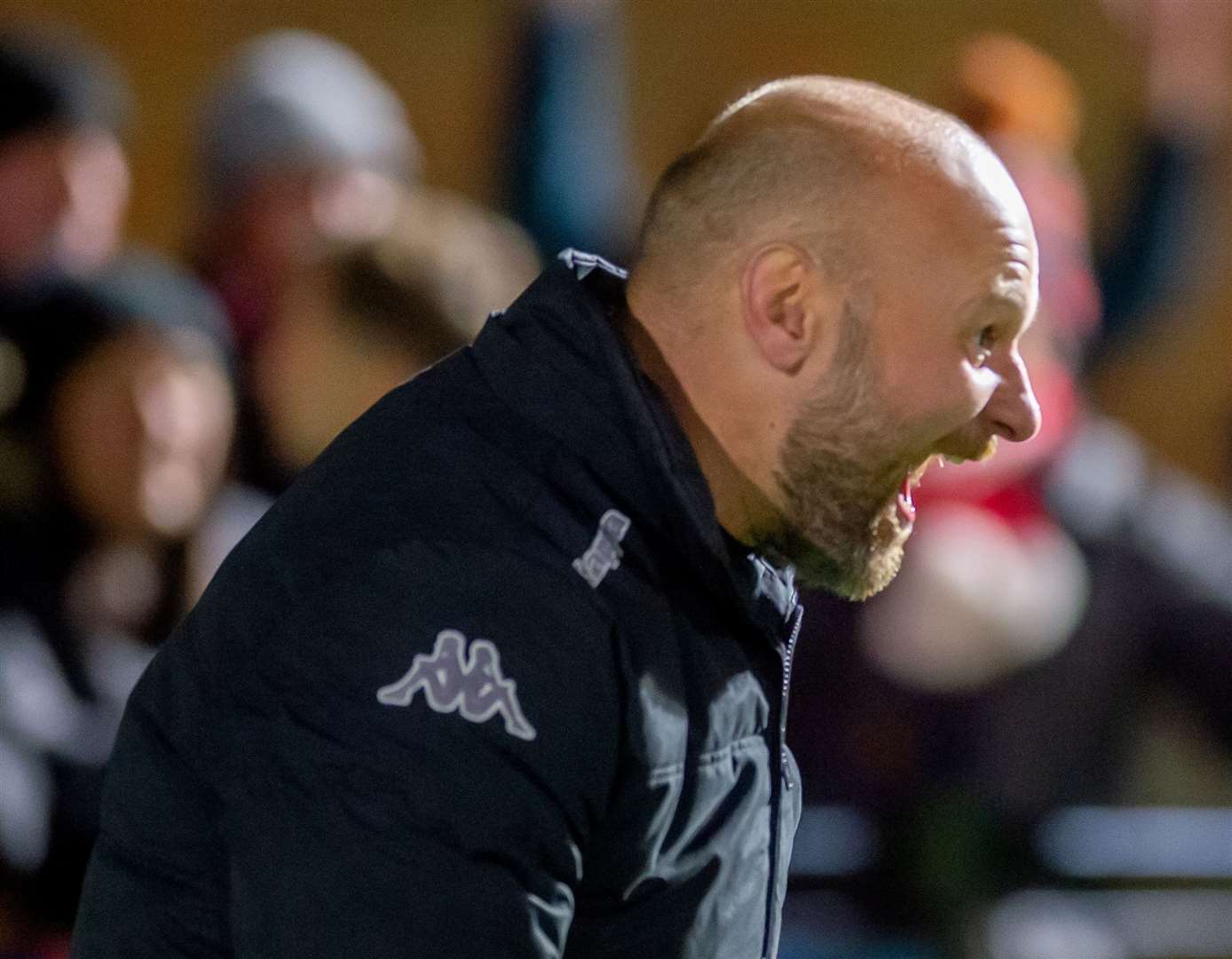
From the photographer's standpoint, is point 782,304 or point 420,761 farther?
point 782,304

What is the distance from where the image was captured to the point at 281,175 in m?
3.96

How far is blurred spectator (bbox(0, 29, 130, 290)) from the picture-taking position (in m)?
3.73

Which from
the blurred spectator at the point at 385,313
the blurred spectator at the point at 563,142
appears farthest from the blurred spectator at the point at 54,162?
the blurred spectator at the point at 563,142

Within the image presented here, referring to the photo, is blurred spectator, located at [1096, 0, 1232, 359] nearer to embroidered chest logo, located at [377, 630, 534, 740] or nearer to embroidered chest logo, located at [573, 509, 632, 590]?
embroidered chest logo, located at [573, 509, 632, 590]

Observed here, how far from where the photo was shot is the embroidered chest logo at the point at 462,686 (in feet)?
4.97

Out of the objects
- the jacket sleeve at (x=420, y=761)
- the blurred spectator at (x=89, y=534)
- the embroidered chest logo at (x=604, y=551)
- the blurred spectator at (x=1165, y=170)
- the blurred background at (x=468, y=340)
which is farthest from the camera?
the blurred spectator at (x=1165, y=170)

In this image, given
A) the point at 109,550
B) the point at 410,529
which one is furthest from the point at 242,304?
the point at 410,529

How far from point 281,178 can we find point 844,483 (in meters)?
2.44

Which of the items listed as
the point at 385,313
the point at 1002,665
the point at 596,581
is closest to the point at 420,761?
the point at 596,581

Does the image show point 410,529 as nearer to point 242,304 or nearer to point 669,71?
point 242,304

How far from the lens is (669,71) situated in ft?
18.2

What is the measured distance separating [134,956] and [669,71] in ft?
13.6

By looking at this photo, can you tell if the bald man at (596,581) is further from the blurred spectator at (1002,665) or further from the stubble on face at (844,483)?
the blurred spectator at (1002,665)

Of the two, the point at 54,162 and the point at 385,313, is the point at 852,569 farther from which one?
the point at 54,162
